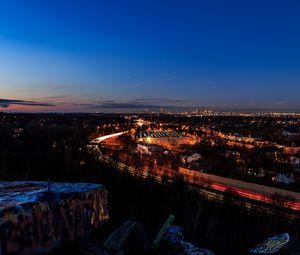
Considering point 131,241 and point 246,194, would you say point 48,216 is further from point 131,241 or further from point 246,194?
point 246,194

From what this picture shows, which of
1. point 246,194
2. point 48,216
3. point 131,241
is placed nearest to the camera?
point 48,216

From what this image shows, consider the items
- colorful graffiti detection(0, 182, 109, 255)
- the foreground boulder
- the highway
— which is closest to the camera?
colorful graffiti detection(0, 182, 109, 255)

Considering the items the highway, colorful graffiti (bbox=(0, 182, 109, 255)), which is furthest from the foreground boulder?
the highway

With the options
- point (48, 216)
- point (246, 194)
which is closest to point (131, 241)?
point (48, 216)

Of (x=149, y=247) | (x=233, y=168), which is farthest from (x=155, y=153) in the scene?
(x=149, y=247)

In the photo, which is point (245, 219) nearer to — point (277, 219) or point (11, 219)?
point (277, 219)

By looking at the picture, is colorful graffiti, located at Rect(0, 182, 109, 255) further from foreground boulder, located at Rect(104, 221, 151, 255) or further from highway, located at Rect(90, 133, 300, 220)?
highway, located at Rect(90, 133, 300, 220)
